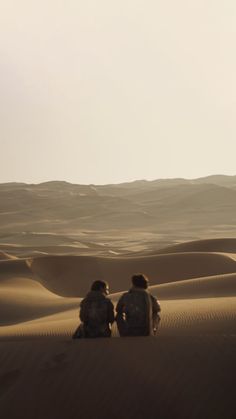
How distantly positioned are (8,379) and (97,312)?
120 centimetres

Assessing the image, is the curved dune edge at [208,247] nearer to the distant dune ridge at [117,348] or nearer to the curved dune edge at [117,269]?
the curved dune edge at [117,269]

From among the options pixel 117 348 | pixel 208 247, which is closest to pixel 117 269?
pixel 208 247

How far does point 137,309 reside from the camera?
27.5 feet

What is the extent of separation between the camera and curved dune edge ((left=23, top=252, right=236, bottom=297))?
21266 mm

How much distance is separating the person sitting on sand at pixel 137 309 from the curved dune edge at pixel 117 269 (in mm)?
11807

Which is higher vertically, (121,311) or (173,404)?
(121,311)

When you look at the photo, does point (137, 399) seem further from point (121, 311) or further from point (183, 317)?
point (183, 317)

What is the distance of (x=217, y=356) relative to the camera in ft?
26.9

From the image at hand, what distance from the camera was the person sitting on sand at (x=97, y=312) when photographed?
27.9 feet

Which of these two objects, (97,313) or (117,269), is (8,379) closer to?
(97,313)

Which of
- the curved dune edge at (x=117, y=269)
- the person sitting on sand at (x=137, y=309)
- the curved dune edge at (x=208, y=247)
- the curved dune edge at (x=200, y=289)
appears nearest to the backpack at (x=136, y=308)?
the person sitting on sand at (x=137, y=309)

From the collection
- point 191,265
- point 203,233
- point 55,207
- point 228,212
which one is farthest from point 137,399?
point 55,207

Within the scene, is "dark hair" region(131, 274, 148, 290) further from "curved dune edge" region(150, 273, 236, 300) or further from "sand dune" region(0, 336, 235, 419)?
"curved dune edge" region(150, 273, 236, 300)

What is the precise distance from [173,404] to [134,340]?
104 centimetres
